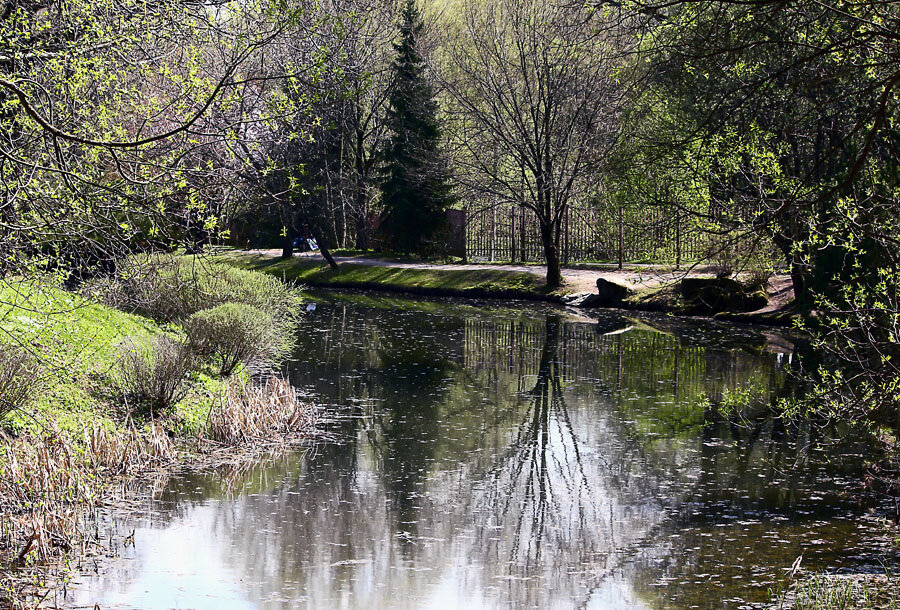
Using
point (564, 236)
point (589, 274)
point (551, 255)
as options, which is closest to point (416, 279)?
point (564, 236)

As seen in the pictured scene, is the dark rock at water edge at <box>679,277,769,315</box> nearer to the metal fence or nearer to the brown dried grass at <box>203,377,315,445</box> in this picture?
the metal fence

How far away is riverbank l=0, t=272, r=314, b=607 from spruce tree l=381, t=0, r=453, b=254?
2184cm

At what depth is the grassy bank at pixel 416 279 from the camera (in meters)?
31.1

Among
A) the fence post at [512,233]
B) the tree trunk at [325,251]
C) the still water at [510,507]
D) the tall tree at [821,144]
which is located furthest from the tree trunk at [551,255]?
the still water at [510,507]

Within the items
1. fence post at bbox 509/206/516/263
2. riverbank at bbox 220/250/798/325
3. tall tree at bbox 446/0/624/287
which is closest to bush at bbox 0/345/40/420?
riverbank at bbox 220/250/798/325

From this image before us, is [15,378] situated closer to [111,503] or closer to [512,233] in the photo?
[111,503]

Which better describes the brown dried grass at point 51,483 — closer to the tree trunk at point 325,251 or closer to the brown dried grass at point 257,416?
the brown dried grass at point 257,416

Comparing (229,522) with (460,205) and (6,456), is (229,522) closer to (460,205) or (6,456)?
(6,456)

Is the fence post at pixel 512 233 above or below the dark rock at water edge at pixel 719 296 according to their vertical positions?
above

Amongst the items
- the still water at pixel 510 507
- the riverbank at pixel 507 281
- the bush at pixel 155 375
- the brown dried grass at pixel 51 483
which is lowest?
the still water at pixel 510 507

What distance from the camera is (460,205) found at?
4297 centimetres

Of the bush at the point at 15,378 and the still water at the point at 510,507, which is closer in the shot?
the still water at the point at 510,507

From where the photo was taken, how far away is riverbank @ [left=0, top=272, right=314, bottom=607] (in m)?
7.86

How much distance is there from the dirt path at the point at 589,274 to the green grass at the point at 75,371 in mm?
11589
